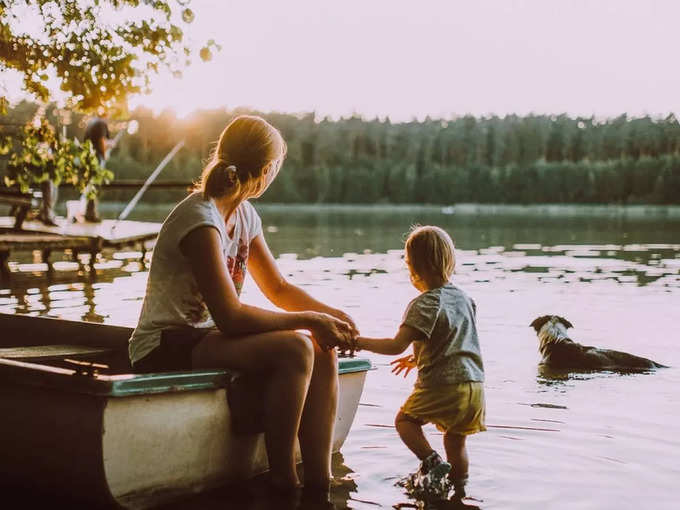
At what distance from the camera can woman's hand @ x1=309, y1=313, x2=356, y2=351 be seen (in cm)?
390

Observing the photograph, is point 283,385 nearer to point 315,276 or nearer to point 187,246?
point 187,246

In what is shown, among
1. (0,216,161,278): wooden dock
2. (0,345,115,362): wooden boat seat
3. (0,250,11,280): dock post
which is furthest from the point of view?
(0,250,11,280): dock post

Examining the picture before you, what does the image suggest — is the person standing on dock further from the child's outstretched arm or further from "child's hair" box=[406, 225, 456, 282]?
the child's outstretched arm

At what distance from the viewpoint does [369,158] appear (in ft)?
298

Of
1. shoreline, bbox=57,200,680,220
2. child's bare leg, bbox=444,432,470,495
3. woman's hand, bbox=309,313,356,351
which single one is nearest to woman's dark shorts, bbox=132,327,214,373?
woman's hand, bbox=309,313,356,351

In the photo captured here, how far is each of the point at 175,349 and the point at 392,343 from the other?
88 cm

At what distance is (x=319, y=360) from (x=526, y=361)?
13.1 feet

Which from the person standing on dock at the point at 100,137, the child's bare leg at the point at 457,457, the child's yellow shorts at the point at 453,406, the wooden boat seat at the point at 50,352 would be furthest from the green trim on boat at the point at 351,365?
the person standing on dock at the point at 100,137

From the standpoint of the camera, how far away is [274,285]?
4594 millimetres

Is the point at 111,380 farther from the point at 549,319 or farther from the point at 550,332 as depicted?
the point at 549,319

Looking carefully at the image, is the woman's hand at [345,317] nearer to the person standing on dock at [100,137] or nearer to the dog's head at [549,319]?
the dog's head at [549,319]

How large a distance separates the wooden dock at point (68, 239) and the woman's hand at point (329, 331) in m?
9.90

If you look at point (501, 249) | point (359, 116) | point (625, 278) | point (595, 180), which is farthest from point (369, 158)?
point (625, 278)

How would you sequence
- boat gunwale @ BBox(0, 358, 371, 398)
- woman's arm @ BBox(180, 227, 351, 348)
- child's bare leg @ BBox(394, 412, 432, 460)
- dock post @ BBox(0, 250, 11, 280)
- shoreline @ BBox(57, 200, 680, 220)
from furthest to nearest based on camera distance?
shoreline @ BBox(57, 200, 680, 220) → dock post @ BBox(0, 250, 11, 280) → child's bare leg @ BBox(394, 412, 432, 460) → woman's arm @ BBox(180, 227, 351, 348) → boat gunwale @ BBox(0, 358, 371, 398)
